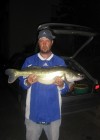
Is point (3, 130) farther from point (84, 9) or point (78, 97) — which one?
point (84, 9)

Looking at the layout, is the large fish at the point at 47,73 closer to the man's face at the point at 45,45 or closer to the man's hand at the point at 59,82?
the man's hand at the point at 59,82

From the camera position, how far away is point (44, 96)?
390 centimetres

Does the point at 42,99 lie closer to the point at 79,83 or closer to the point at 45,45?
the point at 45,45

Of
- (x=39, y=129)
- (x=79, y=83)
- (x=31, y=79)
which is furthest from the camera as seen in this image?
(x=79, y=83)

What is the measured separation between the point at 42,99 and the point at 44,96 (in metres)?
0.05

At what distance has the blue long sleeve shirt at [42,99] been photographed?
390 cm

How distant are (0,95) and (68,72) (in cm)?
619

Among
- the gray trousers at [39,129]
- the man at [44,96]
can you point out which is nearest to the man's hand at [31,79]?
the man at [44,96]

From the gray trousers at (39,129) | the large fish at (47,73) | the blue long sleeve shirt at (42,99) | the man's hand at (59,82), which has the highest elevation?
the large fish at (47,73)

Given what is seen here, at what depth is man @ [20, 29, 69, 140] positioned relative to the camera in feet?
12.7

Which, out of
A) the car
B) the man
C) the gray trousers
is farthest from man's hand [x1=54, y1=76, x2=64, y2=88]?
the car

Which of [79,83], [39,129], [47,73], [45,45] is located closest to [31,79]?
[47,73]

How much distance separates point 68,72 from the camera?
399 cm

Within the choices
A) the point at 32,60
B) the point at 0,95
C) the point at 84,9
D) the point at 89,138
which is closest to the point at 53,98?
the point at 32,60
